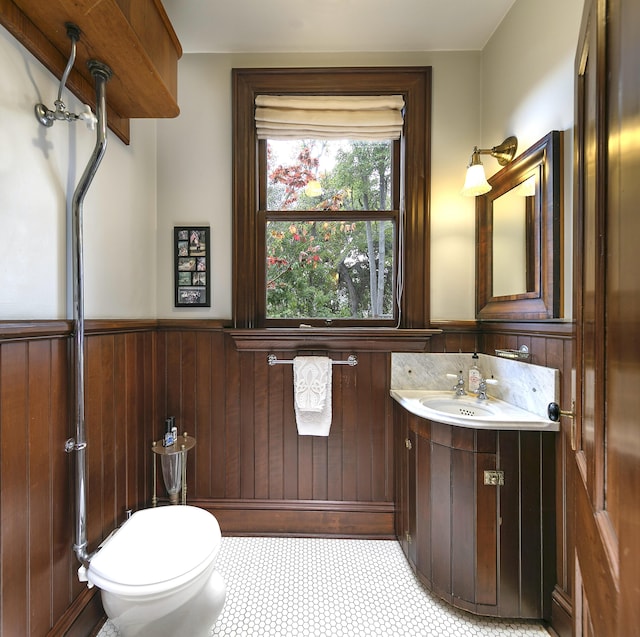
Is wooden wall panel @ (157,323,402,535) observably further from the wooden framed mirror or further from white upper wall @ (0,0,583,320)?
the wooden framed mirror

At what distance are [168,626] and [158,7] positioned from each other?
86.1 inches

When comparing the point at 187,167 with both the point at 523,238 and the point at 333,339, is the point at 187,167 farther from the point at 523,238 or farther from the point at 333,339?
the point at 523,238

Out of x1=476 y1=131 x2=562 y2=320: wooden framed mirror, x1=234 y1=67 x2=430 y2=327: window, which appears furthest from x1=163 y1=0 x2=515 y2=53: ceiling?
x1=476 y1=131 x2=562 y2=320: wooden framed mirror

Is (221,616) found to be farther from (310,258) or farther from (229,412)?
(310,258)

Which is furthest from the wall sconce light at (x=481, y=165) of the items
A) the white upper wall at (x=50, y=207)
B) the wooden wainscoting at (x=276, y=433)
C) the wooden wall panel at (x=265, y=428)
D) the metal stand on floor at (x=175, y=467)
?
the metal stand on floor at (x=175, y=467)

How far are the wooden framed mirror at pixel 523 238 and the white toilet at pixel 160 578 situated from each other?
1.62 meters

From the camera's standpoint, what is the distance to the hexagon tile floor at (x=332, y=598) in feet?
4.30

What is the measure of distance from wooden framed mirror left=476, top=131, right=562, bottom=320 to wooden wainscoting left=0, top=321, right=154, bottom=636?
6.10 feet

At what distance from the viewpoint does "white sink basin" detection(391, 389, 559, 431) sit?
1308 mm

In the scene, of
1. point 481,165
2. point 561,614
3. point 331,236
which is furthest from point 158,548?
point 481,165

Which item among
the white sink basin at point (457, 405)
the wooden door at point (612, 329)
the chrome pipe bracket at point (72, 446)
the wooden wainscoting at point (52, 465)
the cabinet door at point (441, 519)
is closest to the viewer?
the wooden door at point (612, 329)

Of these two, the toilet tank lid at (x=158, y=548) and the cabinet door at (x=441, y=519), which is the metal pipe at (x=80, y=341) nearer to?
the toilet tank lid at (x=158, y=548)

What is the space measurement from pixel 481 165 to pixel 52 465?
2.17 metres

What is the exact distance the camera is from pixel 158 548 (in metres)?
1.17
